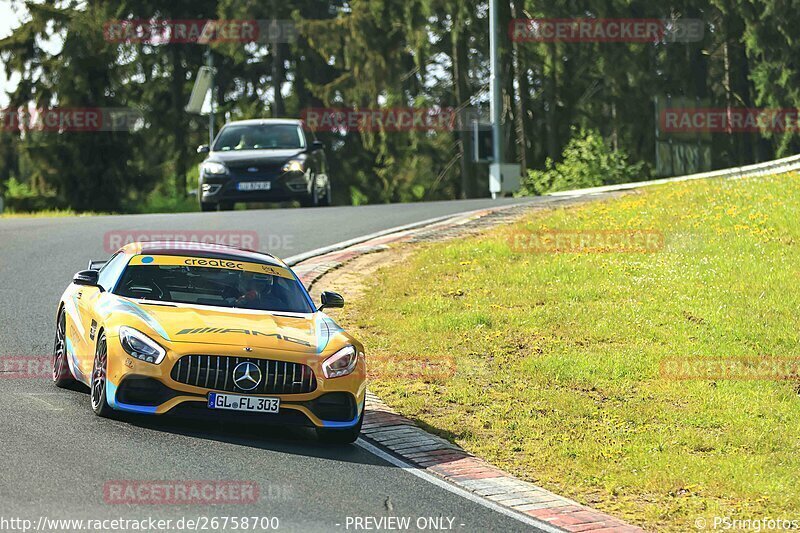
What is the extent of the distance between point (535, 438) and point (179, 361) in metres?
3.21

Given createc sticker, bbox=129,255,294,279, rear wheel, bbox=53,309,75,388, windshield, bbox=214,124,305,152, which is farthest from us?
windshield, bbox=214,124,305,152

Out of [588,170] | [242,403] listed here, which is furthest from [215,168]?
[242,403]

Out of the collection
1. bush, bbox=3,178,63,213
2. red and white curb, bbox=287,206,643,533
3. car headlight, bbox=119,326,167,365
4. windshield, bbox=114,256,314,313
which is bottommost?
red and white curb, bbox=287,206,643,533

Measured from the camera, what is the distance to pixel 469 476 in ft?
33.4

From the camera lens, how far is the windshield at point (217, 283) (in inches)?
457

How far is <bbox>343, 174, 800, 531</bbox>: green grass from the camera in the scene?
10.5m

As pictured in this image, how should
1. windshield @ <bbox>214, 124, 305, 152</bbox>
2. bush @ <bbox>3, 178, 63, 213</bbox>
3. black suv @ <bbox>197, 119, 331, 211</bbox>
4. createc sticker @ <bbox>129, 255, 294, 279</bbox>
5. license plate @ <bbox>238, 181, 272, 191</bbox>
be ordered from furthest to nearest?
bush @ <bbox>3, 178, 63, 213</bbox>
windshield @ <bbox>214, 124, 305, 152</bbox>
black suv @ <bbox>197, 119, 331, 211</bbox>
license plate @ <bbox>238, 181, 272, 191</bbox>
createc sticker @ <bbox>129, 255, 294, 279</bbox>

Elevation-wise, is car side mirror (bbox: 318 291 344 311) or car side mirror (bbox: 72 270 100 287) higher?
car side mirror (bbox: 72 270 100 287)

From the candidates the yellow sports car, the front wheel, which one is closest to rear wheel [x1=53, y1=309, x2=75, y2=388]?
the yellow sports car

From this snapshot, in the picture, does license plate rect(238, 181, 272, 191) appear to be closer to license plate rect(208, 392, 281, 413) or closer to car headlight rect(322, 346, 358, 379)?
car headlight rect(322, 346, 358, 379)

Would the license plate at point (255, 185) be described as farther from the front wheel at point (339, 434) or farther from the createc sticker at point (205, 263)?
the front wheel at point (339, 434)

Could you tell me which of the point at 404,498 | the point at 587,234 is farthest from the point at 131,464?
the point at 587,234

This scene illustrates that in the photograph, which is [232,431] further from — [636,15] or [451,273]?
[636,15]

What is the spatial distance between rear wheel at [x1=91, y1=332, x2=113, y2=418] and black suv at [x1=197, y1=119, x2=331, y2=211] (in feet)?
48.4
